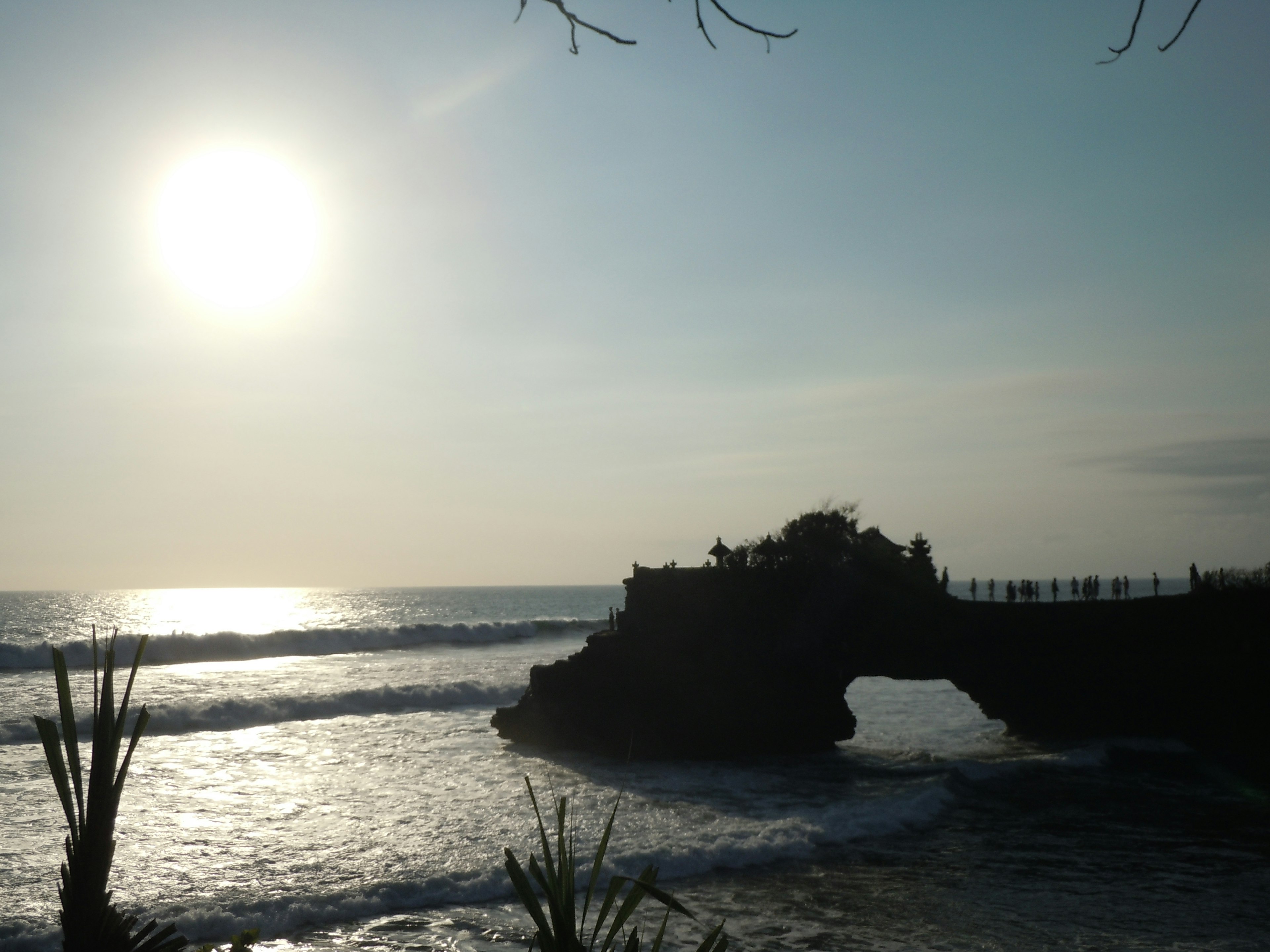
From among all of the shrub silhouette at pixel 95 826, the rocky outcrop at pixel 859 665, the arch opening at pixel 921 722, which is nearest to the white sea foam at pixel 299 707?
the rocky outcrop at pixel 859 665

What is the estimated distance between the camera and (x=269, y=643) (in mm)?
60000

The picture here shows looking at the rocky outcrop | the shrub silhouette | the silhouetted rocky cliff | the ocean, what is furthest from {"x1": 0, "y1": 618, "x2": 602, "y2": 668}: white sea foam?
the shrub silhouette

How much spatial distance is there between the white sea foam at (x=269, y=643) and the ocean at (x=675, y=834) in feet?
58.1

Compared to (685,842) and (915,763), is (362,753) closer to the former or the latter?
(685,842)

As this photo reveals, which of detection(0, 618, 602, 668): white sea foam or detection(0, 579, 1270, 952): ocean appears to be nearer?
detection(0, 579, 1270, 952): ocean

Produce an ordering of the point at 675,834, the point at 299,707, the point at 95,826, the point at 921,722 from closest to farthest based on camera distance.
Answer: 1. the point at 95,826
2. the point at 675,834
3. the point at 299,707
4. the point at 921,722

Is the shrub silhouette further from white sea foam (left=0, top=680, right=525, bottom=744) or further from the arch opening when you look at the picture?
white sea foam (left=0, top=680, right=525, bottom=744)

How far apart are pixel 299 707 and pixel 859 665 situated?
823 inches

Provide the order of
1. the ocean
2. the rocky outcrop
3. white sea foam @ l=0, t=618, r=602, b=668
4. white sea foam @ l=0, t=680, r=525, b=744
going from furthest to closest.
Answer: white sea foam @ l=0, t=618, r=602, b=668 < white sea foam @ l=0, t=680, r=525, b=744 < the rocky outcrop < the ocean

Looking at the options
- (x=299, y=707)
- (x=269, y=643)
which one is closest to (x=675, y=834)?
(x=299, y=707)

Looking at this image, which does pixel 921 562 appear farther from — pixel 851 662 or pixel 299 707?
pixel 299 707

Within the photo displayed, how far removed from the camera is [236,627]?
296 ft

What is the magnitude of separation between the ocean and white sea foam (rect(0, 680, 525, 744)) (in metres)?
0.18

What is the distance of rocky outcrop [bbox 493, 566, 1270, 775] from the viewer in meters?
27.4
